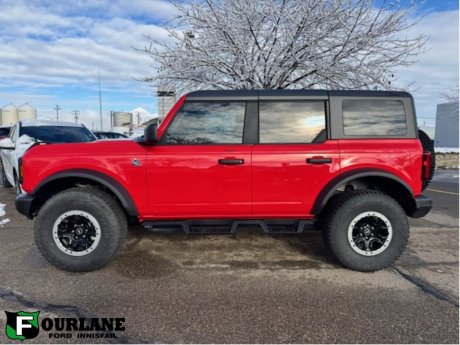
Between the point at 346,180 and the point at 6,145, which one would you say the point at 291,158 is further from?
the point at 6,145

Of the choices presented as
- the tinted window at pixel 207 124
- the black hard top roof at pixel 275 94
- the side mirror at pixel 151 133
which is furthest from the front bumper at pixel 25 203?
the black hard top roof at pixel 275 94

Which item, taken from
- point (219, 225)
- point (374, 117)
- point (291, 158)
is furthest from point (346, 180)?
point (219, 225)

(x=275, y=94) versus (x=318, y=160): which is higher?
(x=275, y=94)

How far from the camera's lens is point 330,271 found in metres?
3.42

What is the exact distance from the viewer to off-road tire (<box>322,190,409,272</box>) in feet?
11.0

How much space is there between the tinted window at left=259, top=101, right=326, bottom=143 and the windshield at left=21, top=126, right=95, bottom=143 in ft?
16.6

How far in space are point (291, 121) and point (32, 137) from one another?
5.70m

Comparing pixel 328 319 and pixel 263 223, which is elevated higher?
pixel 263 223

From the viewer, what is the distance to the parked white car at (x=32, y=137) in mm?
6195

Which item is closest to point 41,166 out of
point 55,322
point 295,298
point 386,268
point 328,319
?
point 55,322

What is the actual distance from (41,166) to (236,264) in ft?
7.86

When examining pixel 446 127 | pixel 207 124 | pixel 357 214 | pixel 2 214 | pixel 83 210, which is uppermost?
pixel 446 127

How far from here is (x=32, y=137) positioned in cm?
650

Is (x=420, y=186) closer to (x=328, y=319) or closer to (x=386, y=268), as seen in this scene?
(x=386, y=268)
